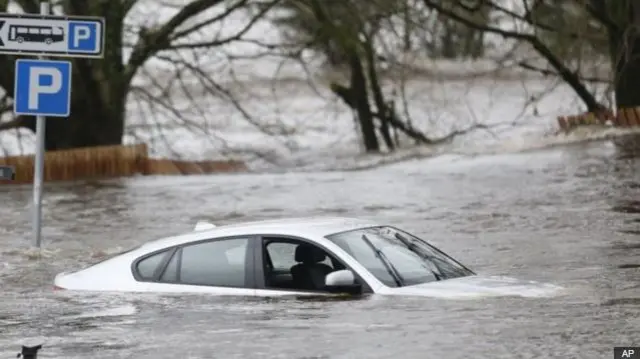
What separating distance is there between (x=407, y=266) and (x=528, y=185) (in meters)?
15.0

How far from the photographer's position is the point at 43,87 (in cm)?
1808

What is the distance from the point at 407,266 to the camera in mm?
11969

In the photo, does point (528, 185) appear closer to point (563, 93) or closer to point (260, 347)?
point (260, 347)

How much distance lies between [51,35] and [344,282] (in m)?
7.64

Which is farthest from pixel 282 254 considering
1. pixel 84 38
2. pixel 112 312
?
pixel 84 38

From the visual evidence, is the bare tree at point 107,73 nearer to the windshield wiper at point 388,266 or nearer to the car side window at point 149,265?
the car side window at point 149,265

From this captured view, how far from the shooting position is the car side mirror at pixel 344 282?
11375 mm

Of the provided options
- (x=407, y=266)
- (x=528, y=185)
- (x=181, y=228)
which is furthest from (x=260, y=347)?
(x=528, y=185)

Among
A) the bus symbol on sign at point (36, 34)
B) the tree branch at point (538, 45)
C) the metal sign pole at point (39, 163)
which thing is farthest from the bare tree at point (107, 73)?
the bus symbol on sign at point (36, 34)

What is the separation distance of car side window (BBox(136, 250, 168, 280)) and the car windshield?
4.66 ft

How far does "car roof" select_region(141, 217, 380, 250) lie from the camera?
11.9 m

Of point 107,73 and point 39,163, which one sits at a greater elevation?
point 107,73

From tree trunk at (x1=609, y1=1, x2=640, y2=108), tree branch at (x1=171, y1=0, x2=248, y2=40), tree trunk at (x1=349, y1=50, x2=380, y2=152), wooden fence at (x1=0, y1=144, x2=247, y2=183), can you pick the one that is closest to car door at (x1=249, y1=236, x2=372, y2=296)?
wooden fence at (x1=0, y1=144, x2=247, y2=183)

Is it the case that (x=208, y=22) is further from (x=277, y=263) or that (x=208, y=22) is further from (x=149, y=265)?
(x=277, y=263)
